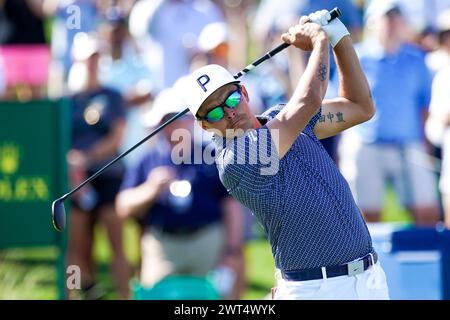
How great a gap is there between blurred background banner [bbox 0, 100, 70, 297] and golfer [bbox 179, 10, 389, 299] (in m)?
3.37

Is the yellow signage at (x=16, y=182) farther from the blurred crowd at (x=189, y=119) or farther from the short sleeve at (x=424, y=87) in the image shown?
the short sleeve at (x=424, y=87)

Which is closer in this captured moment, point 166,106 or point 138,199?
point 166,106

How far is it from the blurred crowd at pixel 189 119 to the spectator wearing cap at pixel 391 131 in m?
0.01

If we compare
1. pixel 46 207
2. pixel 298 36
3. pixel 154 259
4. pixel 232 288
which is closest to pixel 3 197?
pixel 46 207

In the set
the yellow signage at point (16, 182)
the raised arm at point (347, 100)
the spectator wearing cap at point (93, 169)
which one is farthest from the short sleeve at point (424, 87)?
the raised arm at point (347, 100)

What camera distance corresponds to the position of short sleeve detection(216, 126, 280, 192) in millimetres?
5496

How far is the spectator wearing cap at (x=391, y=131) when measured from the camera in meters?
10.2

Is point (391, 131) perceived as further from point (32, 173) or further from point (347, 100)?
point (347, 100)

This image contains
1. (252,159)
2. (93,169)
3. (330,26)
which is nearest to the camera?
(252,159)

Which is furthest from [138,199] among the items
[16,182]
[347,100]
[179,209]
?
[347,100]

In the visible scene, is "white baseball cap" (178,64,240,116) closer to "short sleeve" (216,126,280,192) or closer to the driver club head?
"short sleeve" (216,126,280,192)

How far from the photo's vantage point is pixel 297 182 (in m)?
5.59

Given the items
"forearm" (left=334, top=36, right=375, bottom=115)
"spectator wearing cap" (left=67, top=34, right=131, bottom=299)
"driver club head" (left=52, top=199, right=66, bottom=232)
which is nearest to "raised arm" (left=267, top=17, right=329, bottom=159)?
"forearm" (left=334, top=36, right=375, bottom=115)

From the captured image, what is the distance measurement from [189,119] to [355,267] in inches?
140
